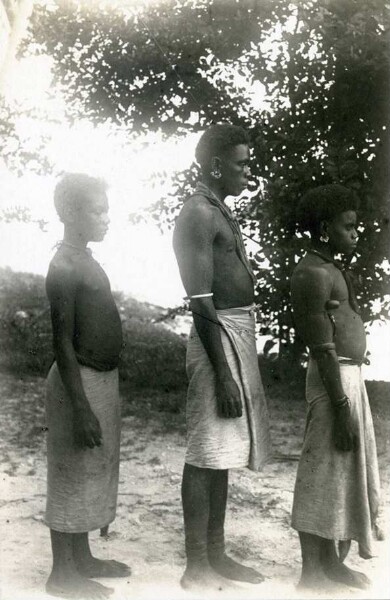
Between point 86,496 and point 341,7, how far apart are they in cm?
397

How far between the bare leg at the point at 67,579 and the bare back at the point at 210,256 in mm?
1221

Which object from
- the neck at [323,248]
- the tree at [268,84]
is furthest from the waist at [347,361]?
the tree at [268,84]

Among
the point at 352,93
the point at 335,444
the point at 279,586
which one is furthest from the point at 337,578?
the point at 352,93

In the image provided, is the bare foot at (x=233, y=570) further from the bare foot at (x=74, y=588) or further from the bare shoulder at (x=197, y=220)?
the bare shoulder at (x=197, y=220)

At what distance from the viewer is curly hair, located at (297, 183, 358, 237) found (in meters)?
3.06

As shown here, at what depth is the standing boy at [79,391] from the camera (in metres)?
2.97

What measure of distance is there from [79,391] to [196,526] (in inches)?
32.0

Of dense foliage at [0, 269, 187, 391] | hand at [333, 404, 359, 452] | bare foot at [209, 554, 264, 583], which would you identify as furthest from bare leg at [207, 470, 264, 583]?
dense foliage at [0, 269, 187, 391]

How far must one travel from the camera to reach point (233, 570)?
10.7 ft

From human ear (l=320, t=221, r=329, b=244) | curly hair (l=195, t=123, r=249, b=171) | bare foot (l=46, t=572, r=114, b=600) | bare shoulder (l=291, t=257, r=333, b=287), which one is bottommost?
bare foot (l=46, t=572, r=114, b=600)

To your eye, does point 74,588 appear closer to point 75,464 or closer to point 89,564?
point 89,564

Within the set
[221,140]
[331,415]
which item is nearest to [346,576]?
[331,415]

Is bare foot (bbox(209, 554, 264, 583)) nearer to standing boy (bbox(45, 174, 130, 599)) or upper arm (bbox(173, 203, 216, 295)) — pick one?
standing boy (bbox(45, 174, 130, 599))

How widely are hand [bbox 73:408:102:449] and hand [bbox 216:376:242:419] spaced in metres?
0.54
